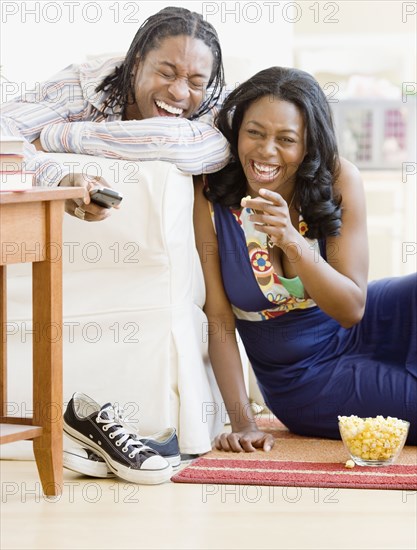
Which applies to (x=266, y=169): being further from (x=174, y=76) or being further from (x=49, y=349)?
(x=49, y=349)

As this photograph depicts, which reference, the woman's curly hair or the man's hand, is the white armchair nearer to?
the man's hand

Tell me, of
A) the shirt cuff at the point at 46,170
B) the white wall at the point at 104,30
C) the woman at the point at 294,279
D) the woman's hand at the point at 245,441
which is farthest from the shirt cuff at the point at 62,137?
the white wall at the point at 104,30

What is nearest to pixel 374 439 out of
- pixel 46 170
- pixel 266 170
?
pixel 266 170

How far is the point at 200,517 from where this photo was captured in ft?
5.12

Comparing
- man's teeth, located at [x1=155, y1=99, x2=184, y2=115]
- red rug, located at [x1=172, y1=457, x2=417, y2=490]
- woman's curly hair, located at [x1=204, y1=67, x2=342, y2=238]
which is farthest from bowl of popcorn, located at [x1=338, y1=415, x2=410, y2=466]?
man's teeth, located at [x1=155, y1=99, x2=184, y2=115]

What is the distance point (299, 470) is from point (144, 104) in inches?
33.2

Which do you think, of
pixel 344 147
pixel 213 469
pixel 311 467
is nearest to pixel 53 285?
pixel 213 469

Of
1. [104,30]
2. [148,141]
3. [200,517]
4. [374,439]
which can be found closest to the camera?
[200,517]

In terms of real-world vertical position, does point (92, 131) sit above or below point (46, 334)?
above

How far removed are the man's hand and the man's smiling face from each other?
37 centimetres

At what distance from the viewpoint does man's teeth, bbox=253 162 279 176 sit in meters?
2.00

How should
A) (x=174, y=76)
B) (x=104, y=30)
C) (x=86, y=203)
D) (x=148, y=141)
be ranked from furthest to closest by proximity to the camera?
(x=104, y=30) → (x=174, y=76) → (x=148, y=141) → (x=86, y=203)

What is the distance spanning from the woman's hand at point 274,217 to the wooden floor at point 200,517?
1.54 ft

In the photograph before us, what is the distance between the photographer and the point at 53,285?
1.64 metres
